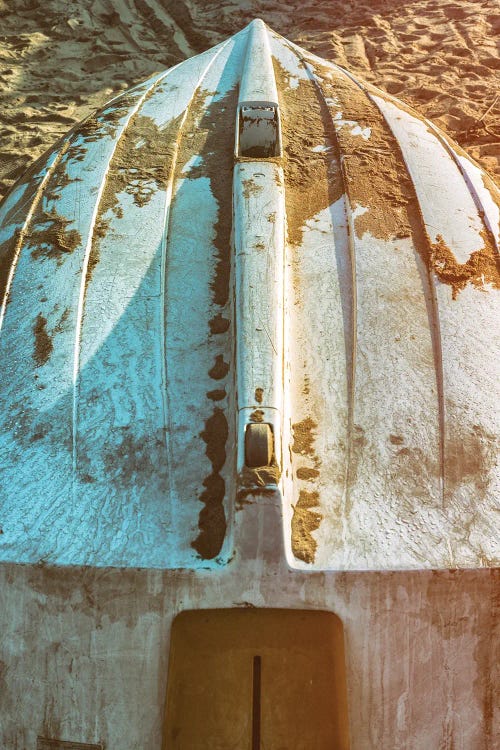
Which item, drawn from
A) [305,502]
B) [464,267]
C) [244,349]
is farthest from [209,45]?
[305,502]

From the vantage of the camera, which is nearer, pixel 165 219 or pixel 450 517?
pixel 450 517

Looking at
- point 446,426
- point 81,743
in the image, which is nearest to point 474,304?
point 446,426

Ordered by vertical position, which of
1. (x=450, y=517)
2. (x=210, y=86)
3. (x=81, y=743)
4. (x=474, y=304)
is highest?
(x=210, y=86)

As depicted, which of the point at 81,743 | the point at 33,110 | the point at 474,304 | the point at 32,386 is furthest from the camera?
the point at 33,110

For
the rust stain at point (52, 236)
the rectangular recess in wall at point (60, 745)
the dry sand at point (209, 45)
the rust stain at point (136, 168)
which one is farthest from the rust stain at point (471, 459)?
the dry sand at point (209, 45)

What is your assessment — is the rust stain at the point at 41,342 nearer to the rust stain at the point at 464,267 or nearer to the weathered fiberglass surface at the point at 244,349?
the weathered fiberglass surface at the point at 244,349

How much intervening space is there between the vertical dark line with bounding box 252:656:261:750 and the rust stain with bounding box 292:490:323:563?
1.01ft

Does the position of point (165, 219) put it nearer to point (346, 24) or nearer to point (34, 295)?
point (34, 295)

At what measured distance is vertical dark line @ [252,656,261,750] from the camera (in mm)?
1847

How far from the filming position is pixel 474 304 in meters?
2.64

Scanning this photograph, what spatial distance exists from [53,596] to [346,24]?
25.3 feet

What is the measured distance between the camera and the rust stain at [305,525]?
189cm

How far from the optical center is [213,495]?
82.0 inches

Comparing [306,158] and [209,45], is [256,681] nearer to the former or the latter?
[306,158]
